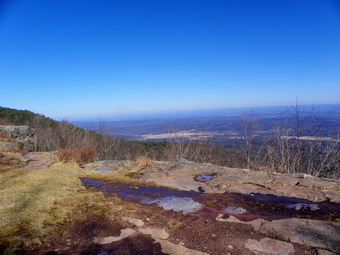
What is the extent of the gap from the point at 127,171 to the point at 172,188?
256 cm

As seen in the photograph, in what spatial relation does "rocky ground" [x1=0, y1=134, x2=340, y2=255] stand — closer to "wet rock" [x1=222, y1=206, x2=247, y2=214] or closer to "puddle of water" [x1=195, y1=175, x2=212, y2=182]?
"wet rock" [x1=222, y1=206, x2=247, y2=214]

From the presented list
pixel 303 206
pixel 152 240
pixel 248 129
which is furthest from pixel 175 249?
pixel 248 129

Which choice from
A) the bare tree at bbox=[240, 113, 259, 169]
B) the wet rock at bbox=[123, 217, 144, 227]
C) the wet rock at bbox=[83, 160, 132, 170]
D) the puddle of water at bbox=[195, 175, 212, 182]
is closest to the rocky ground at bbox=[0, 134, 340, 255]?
the wet rock at bbox=[123, 217, 144, 227]

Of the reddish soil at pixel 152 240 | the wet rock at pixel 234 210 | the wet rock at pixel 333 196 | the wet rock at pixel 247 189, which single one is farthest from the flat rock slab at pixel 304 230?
the wet rock at pixel 247 189

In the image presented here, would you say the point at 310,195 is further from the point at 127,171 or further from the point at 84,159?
the point at 84,159

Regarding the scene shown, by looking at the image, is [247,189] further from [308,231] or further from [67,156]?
[67,156]

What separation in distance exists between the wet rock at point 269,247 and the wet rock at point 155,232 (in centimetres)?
128

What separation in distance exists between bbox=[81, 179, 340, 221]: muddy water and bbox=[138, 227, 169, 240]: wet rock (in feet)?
2.89

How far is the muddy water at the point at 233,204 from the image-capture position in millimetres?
4551

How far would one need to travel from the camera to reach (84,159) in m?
10.8

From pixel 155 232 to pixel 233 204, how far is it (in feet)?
6.58

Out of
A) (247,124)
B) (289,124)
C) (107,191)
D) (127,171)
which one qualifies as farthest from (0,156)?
(289,124)

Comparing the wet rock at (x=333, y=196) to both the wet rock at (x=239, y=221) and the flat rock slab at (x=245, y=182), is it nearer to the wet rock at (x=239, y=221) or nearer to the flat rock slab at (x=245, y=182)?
the flat rock slab at (x=245, y=182)

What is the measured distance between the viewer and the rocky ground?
11.3 ft
